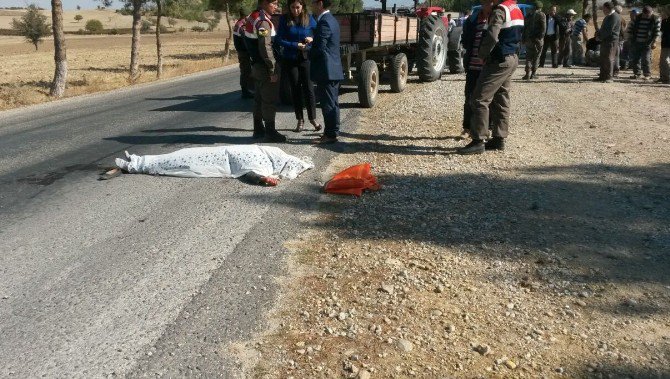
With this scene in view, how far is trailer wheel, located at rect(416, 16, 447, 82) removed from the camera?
1417cm

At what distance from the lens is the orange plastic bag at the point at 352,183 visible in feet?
19.9

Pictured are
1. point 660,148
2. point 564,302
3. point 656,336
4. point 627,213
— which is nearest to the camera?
point 656,336

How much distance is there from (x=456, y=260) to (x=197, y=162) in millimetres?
3464

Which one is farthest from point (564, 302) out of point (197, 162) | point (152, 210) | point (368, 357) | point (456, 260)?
point (197, 162)

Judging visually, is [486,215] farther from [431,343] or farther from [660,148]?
Answer: [660,148]

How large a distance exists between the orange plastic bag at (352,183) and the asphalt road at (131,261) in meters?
0.21

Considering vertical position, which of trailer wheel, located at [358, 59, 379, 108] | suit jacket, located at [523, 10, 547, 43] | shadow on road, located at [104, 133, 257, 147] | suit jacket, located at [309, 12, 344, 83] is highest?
suit jacket, located at [523, 10, 547, 43]

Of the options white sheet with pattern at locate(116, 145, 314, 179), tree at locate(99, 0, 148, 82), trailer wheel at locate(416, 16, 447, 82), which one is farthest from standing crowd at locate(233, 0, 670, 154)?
tree at locate(99, 0, 148, 82)

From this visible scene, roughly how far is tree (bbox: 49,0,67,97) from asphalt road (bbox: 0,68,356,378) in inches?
376

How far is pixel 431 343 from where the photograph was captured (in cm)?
337

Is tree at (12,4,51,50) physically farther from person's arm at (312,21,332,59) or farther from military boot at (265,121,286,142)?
person's arm at (312,21,332,59)

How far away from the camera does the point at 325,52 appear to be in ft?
26.6

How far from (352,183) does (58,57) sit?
14626 millimetres

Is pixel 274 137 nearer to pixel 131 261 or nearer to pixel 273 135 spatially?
pixel 273 135
